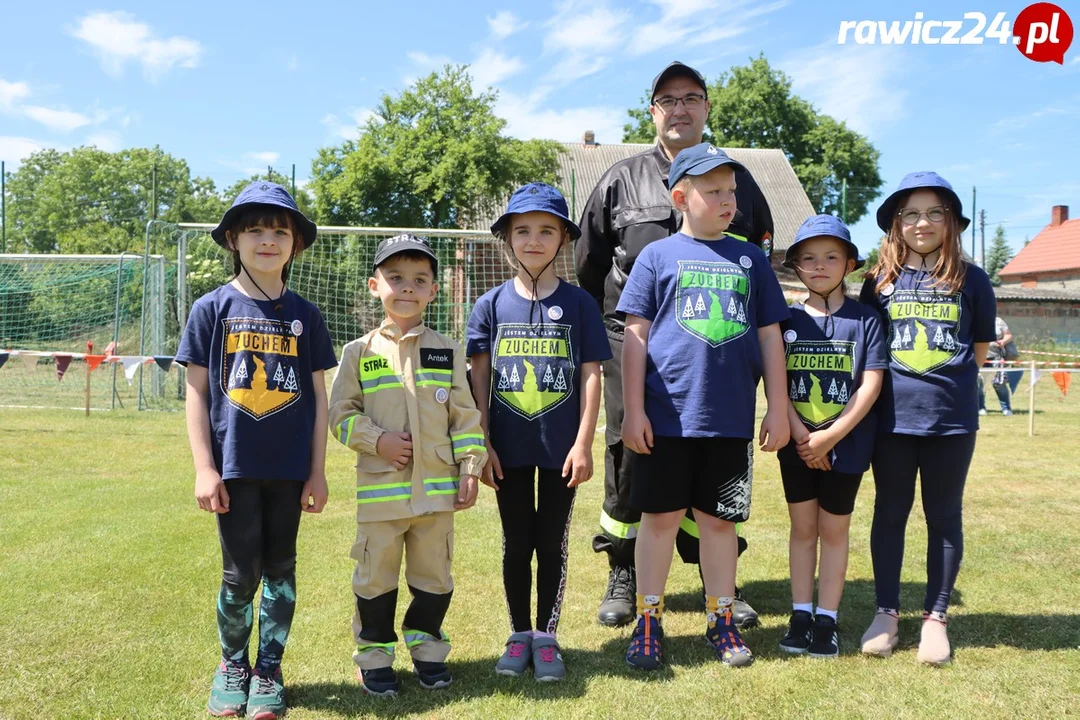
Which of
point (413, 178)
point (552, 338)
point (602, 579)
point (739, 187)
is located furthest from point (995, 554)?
point (413, 178)

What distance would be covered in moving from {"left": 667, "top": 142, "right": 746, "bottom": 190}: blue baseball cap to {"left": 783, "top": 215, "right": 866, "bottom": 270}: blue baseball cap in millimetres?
435

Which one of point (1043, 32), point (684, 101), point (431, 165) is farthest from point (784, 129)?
point (684, 101)

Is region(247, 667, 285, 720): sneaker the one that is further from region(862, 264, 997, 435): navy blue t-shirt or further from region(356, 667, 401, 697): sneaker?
region(862, 264, 997, 435): navy blue t-shirt

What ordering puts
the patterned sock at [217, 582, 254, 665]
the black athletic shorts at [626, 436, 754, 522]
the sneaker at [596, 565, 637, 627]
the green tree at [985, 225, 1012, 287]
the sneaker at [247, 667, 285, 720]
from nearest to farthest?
the sneaker at [247, 667, 285, 720] → the patterned sock at [217, 582, 254, 665] → the black athletic shorts at [626, 436, 754, 522] → the sneaker at [596, 565, 637, 627] → the green tree at [985, 225, 1012, 287]

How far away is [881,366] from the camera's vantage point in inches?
125

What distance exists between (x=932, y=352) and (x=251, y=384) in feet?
8.31

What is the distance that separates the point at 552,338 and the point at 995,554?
3.21m

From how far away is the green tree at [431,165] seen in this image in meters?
23.9

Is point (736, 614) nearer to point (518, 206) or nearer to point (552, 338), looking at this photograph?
point (552, 338)

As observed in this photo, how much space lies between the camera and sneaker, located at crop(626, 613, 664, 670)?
2.98m

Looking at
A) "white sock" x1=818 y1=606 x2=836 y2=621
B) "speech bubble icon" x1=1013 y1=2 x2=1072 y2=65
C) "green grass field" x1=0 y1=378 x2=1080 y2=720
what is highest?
"speech bubble icon" x1=1013 y1=2 x2=1072 y2=65

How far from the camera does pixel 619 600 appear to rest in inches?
142

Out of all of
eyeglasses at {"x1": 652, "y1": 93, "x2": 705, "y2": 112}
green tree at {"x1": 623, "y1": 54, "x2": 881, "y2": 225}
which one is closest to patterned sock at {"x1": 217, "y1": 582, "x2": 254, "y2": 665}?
eyeglasses at {"x1": 652, "y1": 93, "x2": 705, "y2": 112}

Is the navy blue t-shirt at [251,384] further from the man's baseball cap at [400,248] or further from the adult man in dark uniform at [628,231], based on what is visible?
the adult man in dark uniform at [628,231]
